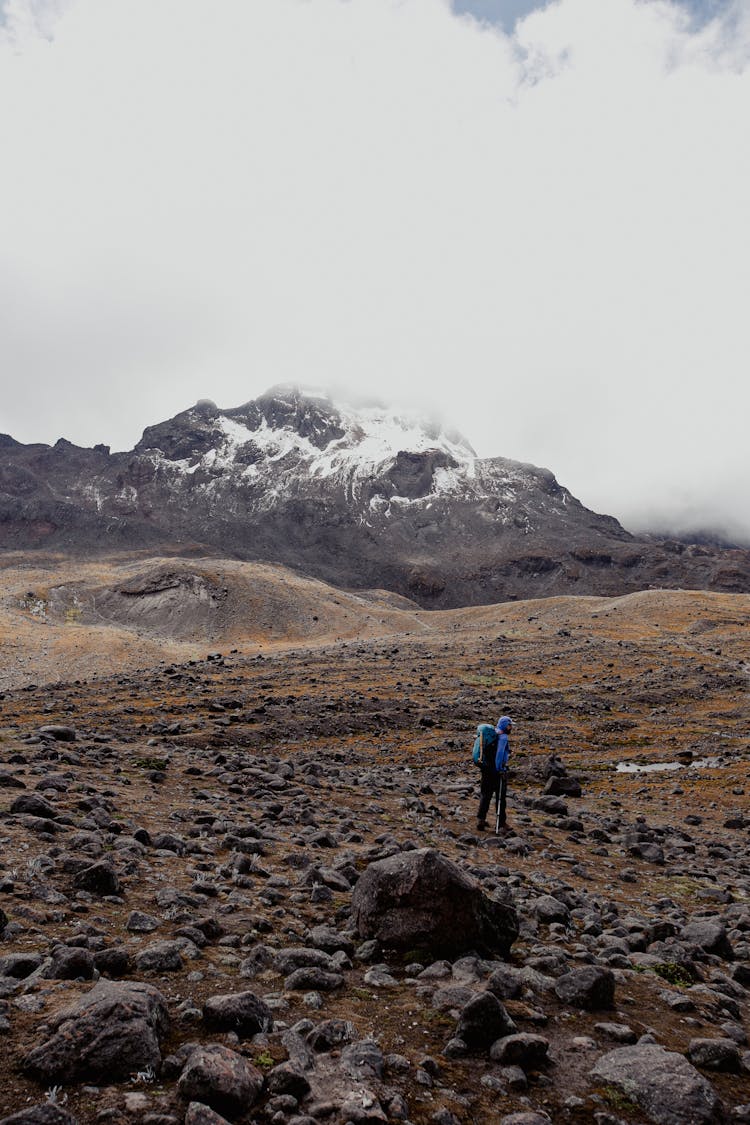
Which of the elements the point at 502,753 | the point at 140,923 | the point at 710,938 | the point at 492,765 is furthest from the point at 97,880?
the point at 502,753

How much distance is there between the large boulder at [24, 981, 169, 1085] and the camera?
507 cm

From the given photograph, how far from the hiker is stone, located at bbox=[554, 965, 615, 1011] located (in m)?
10.6

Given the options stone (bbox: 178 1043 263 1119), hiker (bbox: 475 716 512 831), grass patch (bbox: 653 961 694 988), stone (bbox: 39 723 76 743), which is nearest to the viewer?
stone (bbox: 178 1043 263 1119)

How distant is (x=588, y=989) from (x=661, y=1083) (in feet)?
5.75

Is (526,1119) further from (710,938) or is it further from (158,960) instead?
(710,938)

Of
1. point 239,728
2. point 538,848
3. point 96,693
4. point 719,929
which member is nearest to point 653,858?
point 538,848

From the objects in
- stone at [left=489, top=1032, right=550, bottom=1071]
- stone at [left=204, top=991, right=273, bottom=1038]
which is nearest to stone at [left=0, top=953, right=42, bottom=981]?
stone at [left=204, top=991, right=273, bottom=1038]

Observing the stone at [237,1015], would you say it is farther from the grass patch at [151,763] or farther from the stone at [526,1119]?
the grass patch at [151,763]

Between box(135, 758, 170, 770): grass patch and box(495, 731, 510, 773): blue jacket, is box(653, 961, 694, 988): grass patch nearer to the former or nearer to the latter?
box(495, 731, 510, 773): blue jacket

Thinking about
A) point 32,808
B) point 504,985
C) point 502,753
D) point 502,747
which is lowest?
point 32,808

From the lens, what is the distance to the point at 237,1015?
20.1ft

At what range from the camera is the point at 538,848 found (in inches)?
664

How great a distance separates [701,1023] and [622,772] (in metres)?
26.7

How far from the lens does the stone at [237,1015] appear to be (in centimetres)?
609
